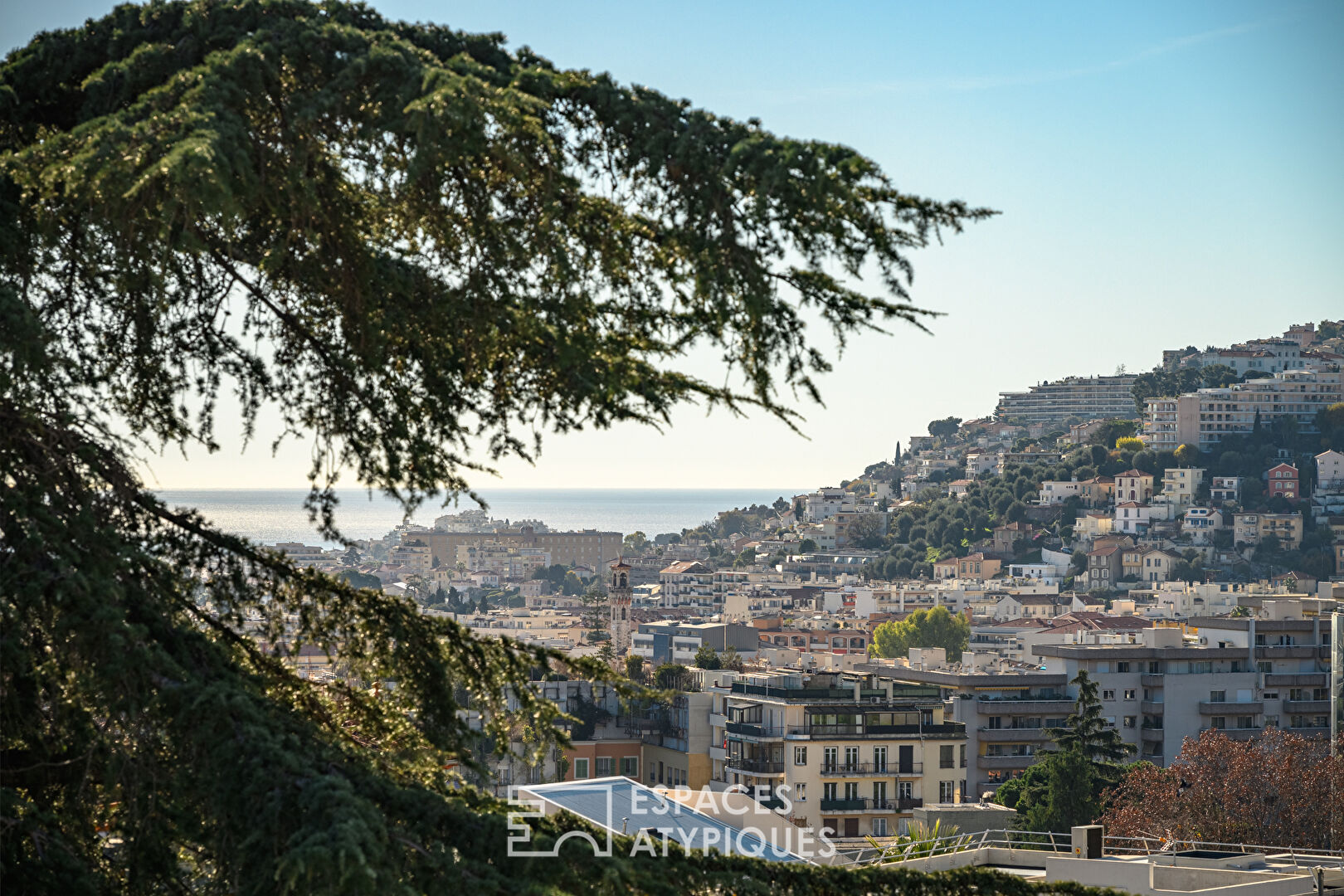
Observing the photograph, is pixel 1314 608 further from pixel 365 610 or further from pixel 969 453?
pixel 969 453

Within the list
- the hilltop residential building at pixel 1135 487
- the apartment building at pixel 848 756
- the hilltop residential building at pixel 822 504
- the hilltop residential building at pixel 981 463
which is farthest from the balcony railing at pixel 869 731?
the hilltop residential building at pixel 981 463

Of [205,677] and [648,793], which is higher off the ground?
[205,677]

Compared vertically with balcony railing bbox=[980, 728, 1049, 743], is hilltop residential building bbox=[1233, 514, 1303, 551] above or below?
above

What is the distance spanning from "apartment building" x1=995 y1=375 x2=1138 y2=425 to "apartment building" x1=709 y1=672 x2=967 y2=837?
142 meters

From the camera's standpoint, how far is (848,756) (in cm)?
3434

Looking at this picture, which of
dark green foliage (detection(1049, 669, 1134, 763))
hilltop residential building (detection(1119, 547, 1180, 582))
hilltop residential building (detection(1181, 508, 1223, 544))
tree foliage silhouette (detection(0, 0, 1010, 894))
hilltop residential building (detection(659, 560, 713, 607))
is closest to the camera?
tree foliage silhouette (detection(0, 0, 1010, 894))

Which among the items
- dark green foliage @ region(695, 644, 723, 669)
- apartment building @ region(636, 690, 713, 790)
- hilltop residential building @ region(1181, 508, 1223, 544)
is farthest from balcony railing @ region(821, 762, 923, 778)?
hilltop residential building @ region(1181, 508, 1223, 544)

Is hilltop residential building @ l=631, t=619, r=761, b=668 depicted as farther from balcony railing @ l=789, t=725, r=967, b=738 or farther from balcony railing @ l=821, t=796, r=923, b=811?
balcony railing @ l=821, t=796, r=923, b=811

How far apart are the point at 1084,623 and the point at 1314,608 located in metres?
20.5

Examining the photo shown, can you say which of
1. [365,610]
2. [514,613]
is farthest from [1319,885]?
[514,613]

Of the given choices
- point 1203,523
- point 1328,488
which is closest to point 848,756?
point 1203,523

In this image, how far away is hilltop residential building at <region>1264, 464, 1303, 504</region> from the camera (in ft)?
374

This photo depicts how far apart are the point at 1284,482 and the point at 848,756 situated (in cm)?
9024

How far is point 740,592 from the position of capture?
4547 inches
